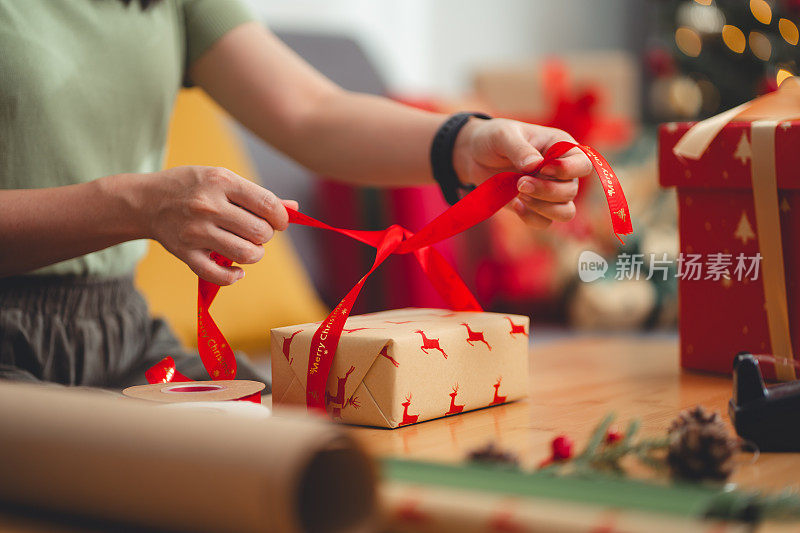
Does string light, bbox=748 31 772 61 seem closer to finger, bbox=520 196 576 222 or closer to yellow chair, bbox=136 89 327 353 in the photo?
yellow chair, bbox=136 89 327 353

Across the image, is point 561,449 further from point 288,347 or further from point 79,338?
point 79,338

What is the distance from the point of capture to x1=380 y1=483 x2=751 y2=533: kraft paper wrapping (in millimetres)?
383

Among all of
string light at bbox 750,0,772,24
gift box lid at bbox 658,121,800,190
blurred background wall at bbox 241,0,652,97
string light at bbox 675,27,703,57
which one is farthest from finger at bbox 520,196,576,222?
string light at bbox 675,27,703,57

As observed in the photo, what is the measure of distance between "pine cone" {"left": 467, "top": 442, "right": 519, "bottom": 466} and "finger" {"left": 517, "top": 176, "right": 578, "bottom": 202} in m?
0.33

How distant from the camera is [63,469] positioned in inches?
17.1

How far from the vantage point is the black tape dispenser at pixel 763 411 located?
2.00 feet

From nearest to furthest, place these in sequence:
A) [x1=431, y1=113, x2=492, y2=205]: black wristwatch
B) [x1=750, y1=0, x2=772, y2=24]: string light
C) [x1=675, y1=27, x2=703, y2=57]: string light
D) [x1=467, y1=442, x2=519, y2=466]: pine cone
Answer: [x1=467, y1=442, x2=519, y2=466]: pine cone < [x1=431, y1=113, x2=492, y2=205]: black wristwatch < [x1=750, y1=0, x2=772, y2=24]: string light < [x1=675, y1=27, x2=703, y2=57]: string light

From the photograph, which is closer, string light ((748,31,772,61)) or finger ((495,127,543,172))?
finger ((495,127,543,172))

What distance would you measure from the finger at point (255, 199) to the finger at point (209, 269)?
5 centimetres

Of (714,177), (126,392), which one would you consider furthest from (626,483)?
(714,177)

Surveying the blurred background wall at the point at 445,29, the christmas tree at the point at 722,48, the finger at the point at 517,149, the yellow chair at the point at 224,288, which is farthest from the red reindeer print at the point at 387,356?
the christmas tree at the point at 722,48

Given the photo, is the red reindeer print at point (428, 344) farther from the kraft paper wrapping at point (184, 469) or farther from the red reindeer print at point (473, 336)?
the kraft paper wrapping at point (184, 469)

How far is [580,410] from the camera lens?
76 cm

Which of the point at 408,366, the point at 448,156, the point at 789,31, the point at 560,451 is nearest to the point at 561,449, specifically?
the point at 560,451
